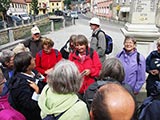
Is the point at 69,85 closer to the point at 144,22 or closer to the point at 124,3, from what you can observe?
the point at 144,22

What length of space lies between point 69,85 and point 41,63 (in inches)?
79.1

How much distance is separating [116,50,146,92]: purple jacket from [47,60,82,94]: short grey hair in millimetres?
1470

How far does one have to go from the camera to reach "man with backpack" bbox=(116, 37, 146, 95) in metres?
3.34

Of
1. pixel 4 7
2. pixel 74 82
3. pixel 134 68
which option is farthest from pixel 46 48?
pixel 4 7

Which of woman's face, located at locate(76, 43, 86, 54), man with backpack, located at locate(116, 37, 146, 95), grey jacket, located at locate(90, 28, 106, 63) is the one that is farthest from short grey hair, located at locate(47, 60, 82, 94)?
grey jacket, located at locate(90, 28, 106, 63)

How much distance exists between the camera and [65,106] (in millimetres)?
1924

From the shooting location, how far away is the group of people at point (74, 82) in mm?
1260

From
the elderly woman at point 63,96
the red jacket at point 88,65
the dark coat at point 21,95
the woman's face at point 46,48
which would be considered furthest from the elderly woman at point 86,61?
the elderly woman at point 63,96

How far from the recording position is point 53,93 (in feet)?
6.66

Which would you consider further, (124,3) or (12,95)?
(124,3)

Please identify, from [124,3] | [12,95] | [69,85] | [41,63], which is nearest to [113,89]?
[69,85]

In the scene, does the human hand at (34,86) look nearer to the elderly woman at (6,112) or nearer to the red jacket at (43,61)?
the elderly woman at (6,112)

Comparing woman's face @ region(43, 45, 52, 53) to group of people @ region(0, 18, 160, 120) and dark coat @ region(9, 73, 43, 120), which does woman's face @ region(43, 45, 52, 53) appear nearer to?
group of people @ region(0, 18, 160, 120)

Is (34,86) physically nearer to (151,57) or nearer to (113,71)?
(113,71)
